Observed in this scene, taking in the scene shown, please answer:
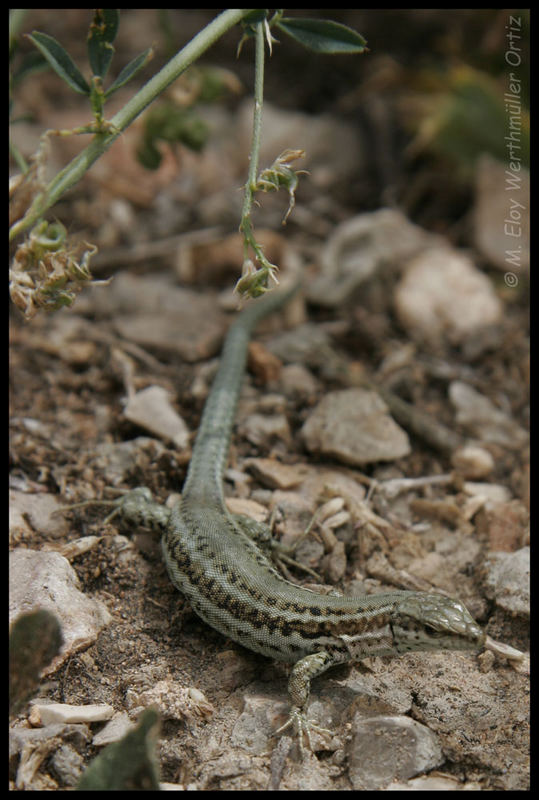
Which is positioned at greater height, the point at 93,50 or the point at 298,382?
the point at 93,50

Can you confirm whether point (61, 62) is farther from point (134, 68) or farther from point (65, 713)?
point (65, 713)

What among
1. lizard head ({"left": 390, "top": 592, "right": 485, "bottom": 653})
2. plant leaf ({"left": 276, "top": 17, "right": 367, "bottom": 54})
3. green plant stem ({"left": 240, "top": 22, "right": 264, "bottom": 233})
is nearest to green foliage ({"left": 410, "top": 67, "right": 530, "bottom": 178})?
plant leaf ({"left": 276, "top": 17, "right": 367, "bottom": 54})

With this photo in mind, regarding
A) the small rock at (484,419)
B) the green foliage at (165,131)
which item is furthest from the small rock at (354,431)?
the green foliage at (165,131)

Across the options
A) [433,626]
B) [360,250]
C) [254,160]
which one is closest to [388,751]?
[433,626]

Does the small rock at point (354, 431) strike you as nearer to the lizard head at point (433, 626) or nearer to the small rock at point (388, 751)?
the lizard head at point (433, 626)

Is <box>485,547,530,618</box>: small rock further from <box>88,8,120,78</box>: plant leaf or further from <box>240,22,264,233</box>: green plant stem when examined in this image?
<box>88,8,120,78</box>: plant leaf

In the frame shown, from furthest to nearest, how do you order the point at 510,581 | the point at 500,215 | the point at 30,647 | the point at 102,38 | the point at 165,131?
the point at 500,215 → the point at 165,131 → the point at 510,581 → the point at 102,38 → the point at 30,647
